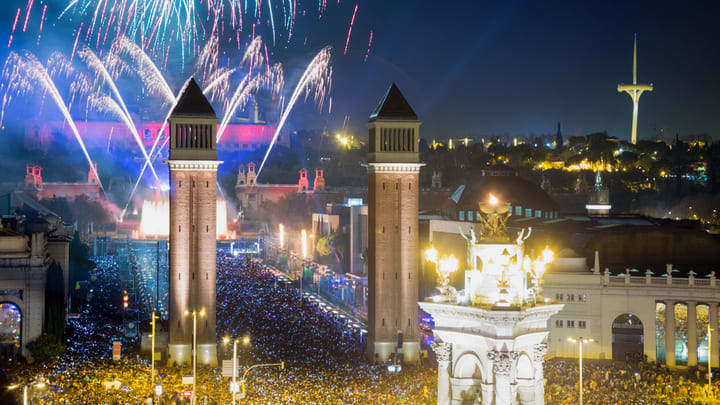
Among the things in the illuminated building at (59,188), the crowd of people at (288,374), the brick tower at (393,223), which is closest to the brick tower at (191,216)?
the crowd of people at (288,374)

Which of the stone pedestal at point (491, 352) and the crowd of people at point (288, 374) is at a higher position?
the stone pedestal at point (491, 352)

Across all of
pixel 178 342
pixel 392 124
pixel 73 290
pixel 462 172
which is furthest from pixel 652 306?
pixel 462 172

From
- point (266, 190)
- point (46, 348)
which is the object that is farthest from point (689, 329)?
point (266, 190)

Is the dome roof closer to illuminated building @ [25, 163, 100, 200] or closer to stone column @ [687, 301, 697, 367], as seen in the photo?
stone column @ [687, 301, 697, 367]

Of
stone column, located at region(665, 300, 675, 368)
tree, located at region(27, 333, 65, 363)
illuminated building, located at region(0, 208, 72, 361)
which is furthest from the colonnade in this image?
illuminated building, located at region(0, 208, 72, 361)

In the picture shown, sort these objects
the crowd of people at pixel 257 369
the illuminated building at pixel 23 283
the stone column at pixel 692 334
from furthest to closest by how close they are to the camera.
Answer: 1. the stone column at pixel 692 334
2. the illuminated building at pixel 23 283
3. the crowd of people at pixel 257 369

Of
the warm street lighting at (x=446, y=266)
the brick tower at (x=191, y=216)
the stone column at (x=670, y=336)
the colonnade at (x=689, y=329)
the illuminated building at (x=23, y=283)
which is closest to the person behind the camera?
the warm street lighting at (x=446, y=266)

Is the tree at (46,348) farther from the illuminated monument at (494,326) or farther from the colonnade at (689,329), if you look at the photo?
the colonnade at (689,329)

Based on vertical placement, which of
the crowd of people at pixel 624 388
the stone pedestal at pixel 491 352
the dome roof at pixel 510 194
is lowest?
the crowd of people at pixel 624 388

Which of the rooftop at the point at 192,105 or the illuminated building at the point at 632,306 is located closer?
the rooftop at the point at 192,105
